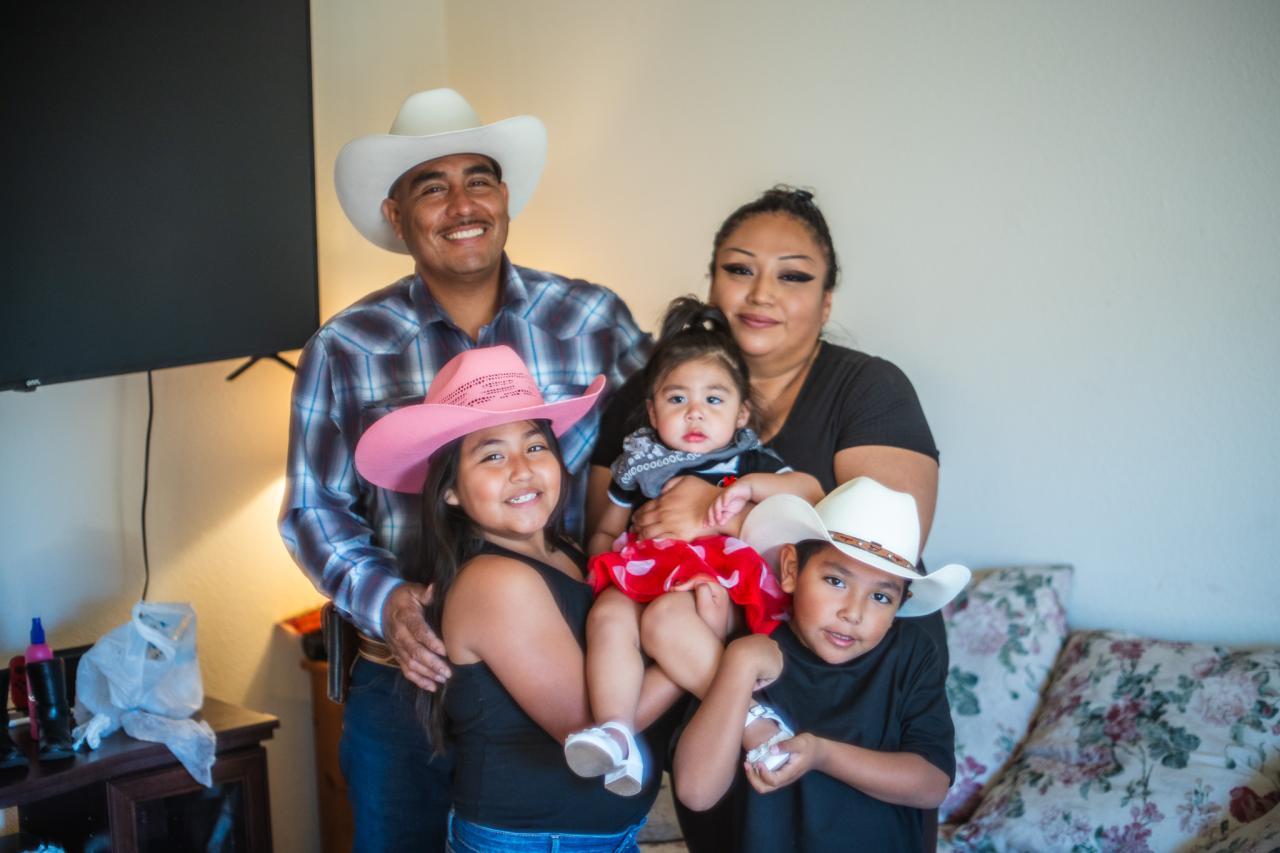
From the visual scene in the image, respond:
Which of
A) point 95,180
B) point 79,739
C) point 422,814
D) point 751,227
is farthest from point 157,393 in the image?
point 751,227

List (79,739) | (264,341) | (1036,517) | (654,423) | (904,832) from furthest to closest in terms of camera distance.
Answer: (264,341) < (1036,517) < (79,739) < (654,423) < (904,832)

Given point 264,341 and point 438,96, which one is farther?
point 264,341

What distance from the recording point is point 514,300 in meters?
2.30

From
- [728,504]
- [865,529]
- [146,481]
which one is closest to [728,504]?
[728,504]

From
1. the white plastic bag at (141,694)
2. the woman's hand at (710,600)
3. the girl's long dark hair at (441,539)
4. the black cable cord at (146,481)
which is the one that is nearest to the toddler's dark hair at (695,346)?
the girl's long dark hair at (441,539)

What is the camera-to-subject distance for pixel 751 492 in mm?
Answer: 1898

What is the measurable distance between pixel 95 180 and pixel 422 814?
4.75ft

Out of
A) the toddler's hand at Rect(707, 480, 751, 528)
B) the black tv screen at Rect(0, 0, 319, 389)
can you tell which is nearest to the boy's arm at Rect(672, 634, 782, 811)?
the toddler's hand at Rect(707, 480, 751, 528)

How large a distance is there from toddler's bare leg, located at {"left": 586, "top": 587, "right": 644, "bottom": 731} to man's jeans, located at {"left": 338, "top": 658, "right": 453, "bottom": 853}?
23.5 inches

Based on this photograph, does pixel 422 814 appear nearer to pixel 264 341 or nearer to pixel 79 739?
pixel 79 739

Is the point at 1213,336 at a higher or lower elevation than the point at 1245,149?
lower

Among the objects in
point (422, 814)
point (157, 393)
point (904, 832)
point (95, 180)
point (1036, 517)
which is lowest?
point (422, 814)

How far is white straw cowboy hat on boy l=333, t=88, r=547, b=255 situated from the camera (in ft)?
7.45

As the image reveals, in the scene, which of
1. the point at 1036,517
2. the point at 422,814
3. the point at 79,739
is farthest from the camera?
the point at 1036,517
